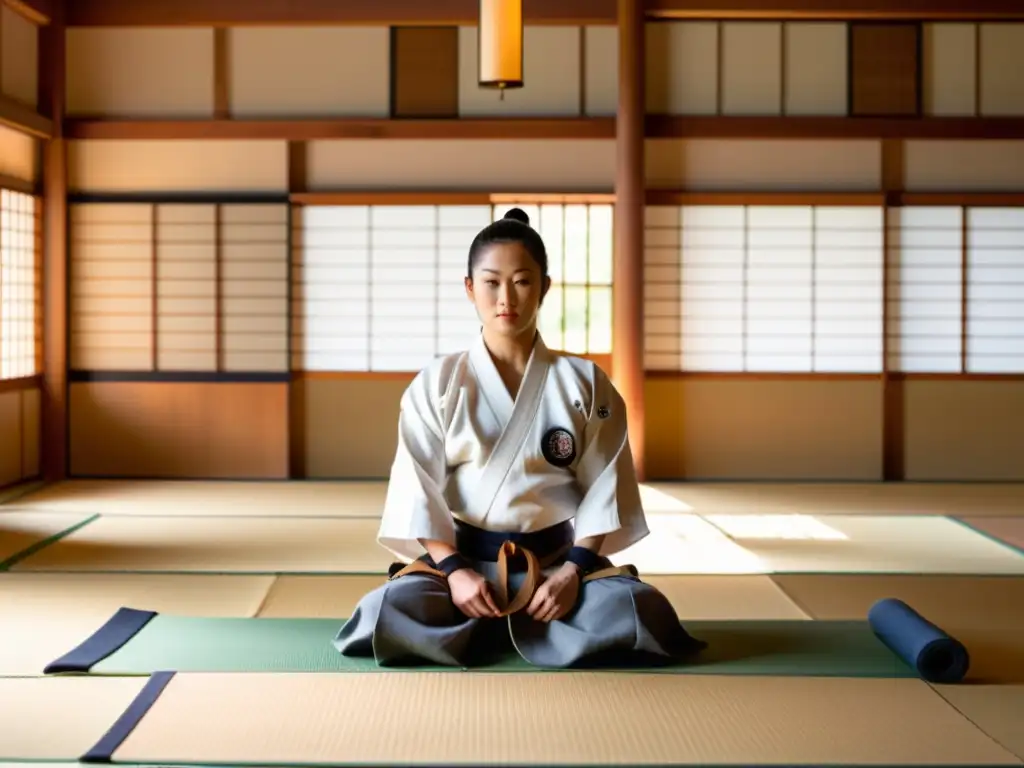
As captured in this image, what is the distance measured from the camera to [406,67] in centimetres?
737

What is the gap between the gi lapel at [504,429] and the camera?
10.4ft

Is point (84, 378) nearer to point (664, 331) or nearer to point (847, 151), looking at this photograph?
point (664, 331)

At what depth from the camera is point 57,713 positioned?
2.75 meters

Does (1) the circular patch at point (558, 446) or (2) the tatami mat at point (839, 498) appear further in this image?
(2) the tatami mat at point (839, 498)

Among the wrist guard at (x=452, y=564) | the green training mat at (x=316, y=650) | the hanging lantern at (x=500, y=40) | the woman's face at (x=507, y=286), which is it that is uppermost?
the hanging lantern at (x=500, y=40)

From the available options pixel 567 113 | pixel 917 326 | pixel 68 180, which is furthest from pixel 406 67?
pixel 917 326

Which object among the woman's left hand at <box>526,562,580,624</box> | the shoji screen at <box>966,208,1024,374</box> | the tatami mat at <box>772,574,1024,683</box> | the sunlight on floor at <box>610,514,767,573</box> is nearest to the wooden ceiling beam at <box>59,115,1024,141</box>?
the shoji screen at <box>966,208,1024,374</box>

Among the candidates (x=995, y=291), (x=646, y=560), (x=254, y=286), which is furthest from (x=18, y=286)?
(x=995, y=291)

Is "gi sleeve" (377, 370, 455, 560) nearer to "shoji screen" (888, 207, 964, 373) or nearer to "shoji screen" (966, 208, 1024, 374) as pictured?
"shoji screen" (888, 207, 964, 373)

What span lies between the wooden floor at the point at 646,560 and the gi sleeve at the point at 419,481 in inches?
31.1

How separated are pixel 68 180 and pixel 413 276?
7.13 ft

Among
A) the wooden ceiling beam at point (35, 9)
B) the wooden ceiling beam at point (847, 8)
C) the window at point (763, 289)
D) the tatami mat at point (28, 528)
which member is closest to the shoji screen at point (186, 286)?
the wooden ceiling beam at point (35, 9)

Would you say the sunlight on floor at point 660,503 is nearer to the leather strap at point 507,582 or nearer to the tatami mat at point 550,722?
the leather strap at point 507,582

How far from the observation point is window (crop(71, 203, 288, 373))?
737cm
